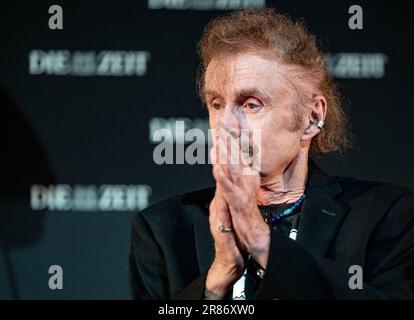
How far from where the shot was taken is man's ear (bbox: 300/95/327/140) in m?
2.23

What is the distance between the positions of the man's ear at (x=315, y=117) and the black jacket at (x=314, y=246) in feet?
0.35

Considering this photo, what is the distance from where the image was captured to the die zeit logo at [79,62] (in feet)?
8.32

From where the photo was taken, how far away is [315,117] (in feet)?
7.39

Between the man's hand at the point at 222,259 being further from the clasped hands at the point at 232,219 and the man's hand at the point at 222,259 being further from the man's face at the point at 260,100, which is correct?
the man's face at the point at 260,100

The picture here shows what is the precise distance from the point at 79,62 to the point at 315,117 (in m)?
0.79

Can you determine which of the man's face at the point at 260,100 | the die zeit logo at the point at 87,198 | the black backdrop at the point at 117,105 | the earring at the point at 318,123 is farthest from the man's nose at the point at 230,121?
the die zeit logo at the point at 87,198

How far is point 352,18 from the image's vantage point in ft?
8.45

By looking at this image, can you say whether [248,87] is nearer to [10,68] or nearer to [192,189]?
[192,189]

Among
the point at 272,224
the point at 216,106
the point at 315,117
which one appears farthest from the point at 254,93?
the point at 272,224

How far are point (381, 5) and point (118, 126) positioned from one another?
0.94 m

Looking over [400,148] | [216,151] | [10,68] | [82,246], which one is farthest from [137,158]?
[400,148]

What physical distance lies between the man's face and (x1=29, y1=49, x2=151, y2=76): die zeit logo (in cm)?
47

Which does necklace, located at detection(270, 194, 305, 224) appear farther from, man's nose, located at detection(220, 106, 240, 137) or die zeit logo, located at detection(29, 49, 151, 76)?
die zeit logo, located at detection(29, 49, 151, 76)

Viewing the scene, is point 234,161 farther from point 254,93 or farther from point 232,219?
point 254,93
